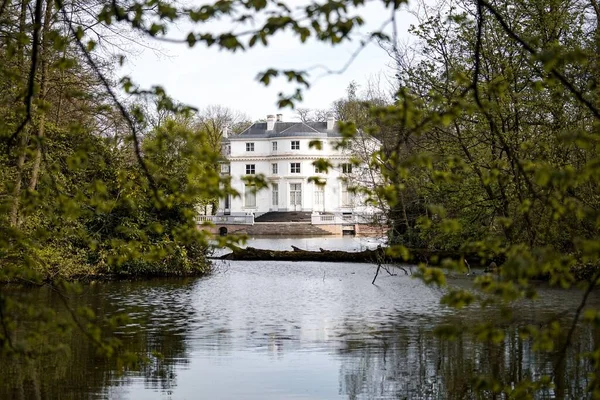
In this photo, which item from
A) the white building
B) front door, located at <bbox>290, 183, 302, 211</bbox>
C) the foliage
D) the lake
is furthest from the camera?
front door, located at <bbox>290, 183, 302, 211</bbox>

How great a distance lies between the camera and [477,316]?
12867 mm

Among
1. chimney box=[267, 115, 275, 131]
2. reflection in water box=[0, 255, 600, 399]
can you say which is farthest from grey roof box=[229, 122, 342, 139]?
reflection in water box=[0, 255, 600, 399]

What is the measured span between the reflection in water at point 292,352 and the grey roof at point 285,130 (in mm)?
55285

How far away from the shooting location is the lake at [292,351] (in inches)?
313

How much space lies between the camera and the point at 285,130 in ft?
239

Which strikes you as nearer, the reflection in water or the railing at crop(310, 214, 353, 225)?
the reflection in water

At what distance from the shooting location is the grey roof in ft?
236

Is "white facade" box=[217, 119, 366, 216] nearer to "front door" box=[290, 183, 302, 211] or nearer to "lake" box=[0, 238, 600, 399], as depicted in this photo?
"front door" box=[290, 183, 302, 211]

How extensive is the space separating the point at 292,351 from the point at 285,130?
208 feet

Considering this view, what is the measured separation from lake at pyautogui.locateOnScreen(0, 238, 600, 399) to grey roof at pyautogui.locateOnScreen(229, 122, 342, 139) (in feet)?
181

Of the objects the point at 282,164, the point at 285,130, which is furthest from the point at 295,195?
the point at 285,130

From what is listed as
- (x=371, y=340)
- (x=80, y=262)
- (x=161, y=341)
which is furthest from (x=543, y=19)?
(x=80, y=262)

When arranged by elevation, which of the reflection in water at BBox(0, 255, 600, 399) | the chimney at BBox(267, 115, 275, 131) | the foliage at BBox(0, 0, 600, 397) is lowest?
the reflection in water at BBox(0, 255, 600, 399)

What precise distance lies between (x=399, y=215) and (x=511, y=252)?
22.0 meters
